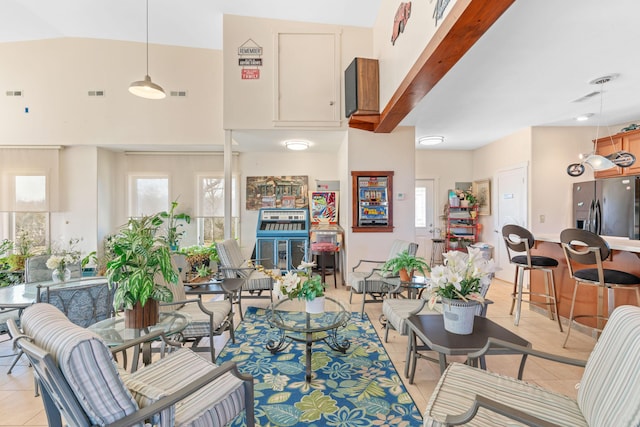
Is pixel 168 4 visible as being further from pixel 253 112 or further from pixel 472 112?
pixel 472 112

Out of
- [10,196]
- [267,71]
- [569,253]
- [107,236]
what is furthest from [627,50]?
[10,196]

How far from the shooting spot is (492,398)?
139 centimetres

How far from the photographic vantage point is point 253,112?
468 cm

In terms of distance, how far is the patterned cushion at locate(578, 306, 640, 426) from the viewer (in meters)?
1.02

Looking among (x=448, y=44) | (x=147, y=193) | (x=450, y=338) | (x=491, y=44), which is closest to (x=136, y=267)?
(x=450, y=338)

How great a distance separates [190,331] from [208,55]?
5329mm

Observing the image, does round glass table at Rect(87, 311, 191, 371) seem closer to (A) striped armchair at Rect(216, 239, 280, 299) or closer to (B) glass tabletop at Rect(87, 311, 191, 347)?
(B) glass tabletop at Rect(87, 311, 191, 347)

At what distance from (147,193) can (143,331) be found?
17.2ft

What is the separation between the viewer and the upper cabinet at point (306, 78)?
4.64m

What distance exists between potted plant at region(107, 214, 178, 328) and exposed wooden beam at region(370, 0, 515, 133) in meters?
2.42

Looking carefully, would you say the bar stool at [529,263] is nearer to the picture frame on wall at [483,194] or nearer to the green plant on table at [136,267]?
the picture frame on wall at [483,194]

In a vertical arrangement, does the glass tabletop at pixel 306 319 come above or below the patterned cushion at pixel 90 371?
below

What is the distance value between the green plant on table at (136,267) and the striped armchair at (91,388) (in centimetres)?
46

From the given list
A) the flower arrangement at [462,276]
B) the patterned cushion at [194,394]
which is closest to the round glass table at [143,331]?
the patterned cushion at [194,394]
